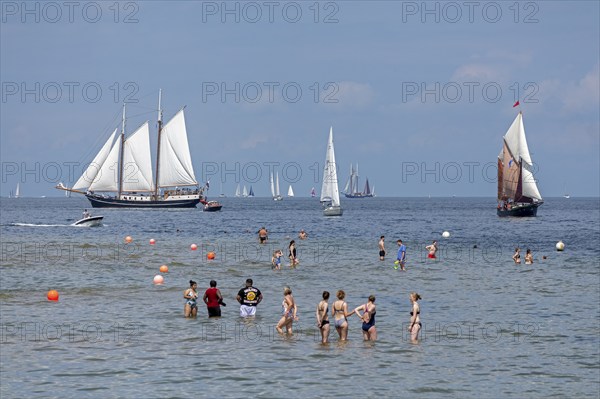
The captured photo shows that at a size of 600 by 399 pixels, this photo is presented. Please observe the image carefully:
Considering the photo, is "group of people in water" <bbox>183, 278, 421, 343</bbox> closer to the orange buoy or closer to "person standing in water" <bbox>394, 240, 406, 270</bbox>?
the orange buoy

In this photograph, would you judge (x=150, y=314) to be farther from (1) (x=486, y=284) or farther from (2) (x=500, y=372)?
(1) (x=486, y=284)

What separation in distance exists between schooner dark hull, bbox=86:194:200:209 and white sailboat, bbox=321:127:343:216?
34671mm

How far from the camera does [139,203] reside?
582ft

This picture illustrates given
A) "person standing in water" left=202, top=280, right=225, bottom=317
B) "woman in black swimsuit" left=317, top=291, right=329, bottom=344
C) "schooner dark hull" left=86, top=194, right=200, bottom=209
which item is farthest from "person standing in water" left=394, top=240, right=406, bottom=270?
"schooner dark hull" left=86, top=194, right=200, bottom=209

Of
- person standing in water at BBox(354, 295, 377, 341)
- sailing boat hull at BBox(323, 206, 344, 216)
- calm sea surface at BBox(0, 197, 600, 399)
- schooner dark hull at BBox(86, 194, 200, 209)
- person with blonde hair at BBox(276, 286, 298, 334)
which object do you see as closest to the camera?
calm sea surface at BBox(0, 197, 600, 399)

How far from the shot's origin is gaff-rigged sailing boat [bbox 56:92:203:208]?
162 metres

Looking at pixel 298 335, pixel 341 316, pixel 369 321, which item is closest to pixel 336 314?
pixel 341 316

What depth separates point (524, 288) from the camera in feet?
152

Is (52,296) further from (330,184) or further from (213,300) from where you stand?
(330,184)

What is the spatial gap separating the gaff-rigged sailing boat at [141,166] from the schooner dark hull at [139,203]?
225 mm

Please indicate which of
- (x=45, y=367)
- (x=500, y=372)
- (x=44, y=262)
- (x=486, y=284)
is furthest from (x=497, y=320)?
(x=44, y=262)

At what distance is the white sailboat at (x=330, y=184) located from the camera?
5502 inches

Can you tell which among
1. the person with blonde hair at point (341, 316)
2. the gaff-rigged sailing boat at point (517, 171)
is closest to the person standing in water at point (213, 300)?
the person with blonde hair at point (341, 316)

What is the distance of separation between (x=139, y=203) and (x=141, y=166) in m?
11.9
